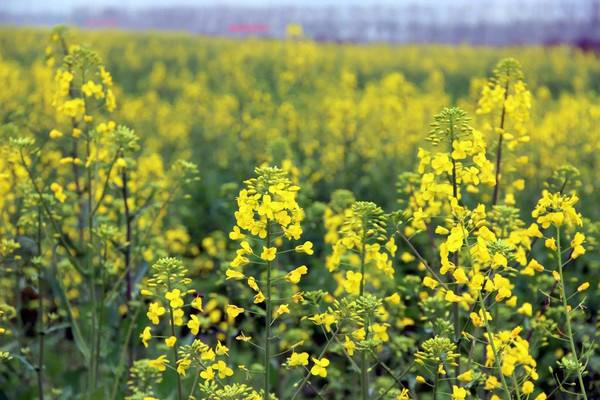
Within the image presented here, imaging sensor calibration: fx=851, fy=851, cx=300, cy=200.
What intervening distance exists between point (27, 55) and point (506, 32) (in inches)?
1261

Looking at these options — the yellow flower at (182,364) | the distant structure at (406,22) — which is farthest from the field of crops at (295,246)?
the distant structure at (406,22)

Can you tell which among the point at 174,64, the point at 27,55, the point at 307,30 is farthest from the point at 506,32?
the point at 27,55

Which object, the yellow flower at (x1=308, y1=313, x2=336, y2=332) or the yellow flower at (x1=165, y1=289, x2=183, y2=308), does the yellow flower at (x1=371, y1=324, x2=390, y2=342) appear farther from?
the yellow flower at (x1=165, y1=289, x2=183, y2=308)

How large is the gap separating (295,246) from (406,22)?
44437mm

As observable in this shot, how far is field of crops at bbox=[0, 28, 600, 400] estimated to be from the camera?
230 centimetres

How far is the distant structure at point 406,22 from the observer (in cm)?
3850

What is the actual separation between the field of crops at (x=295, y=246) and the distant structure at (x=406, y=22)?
22.7 meters

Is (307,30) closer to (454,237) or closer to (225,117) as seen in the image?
(225,117)

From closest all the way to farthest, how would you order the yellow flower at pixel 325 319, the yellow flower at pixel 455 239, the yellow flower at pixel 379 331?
the yellow flower at pixel 455 239
the yellow flower at pixel 325 319
the yellow flower at pixel 379 331

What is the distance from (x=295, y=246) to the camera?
16.4ft

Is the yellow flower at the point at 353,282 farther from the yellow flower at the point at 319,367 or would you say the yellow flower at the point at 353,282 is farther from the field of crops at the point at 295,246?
the yellow flower at the point at 319,367

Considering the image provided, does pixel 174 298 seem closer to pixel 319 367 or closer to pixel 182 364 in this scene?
pixel 182 364

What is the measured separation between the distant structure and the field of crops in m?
22.7

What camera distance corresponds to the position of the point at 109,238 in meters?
3.26
